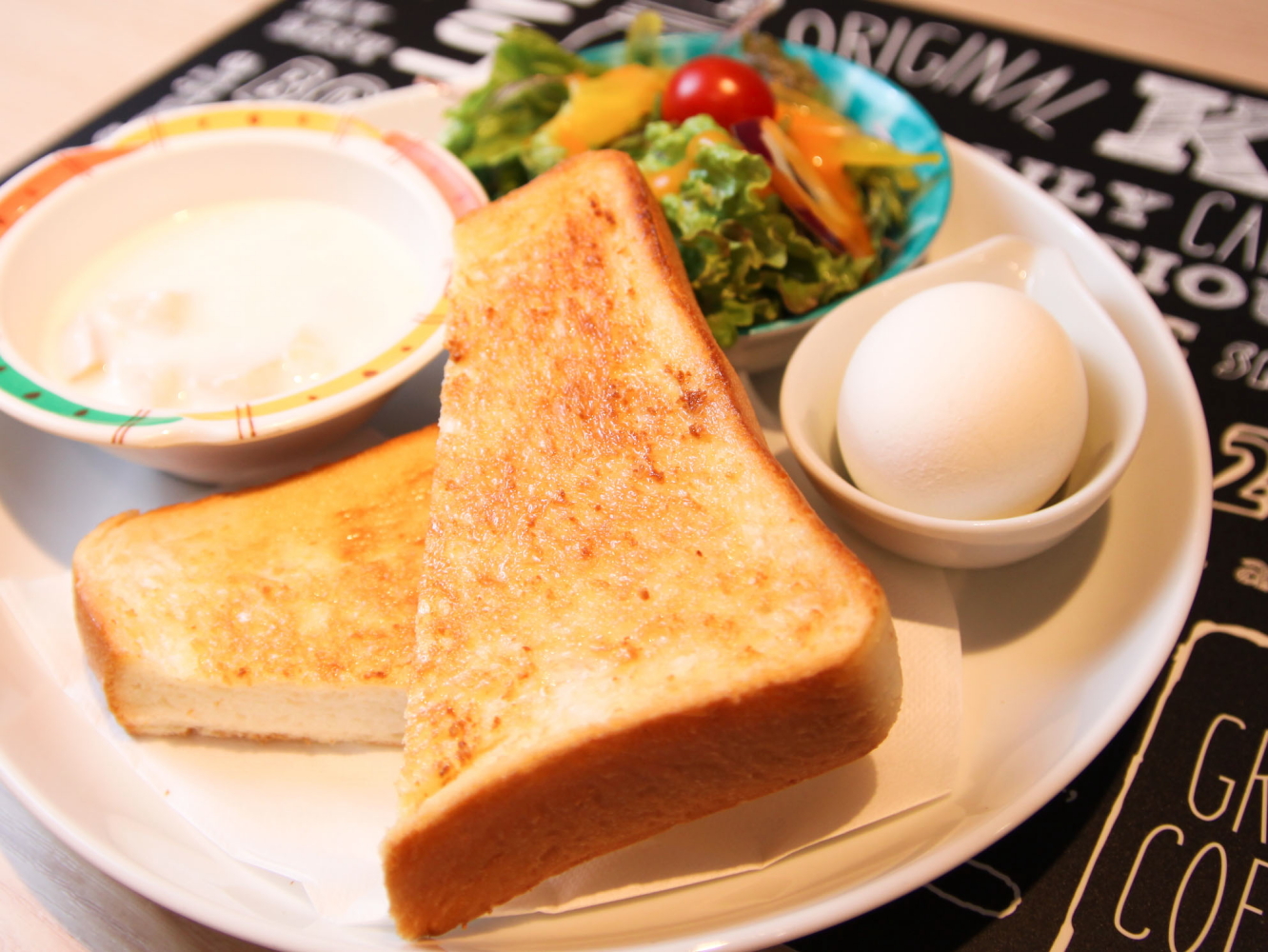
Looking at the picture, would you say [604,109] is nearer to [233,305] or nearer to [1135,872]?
[233,305]

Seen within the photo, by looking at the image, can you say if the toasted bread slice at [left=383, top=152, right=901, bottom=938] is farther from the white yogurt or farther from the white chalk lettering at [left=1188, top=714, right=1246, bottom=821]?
the white chalk lettering at [left=1188, top=714, right=1246, bottom=821]

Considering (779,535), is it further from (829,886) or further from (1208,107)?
(1208,107)

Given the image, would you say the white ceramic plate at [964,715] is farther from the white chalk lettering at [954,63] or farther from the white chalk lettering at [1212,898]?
the white chalk lettering at [954,63]

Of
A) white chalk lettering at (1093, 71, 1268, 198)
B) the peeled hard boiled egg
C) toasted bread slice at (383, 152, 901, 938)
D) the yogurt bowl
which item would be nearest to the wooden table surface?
white chalk lettering at (1093, 71, 1268, 198)

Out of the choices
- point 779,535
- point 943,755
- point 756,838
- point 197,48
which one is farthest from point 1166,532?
point 197,48

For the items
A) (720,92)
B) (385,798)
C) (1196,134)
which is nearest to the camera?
(385,798)

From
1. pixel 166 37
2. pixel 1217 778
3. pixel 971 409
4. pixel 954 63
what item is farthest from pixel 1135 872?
pixel 166 37
